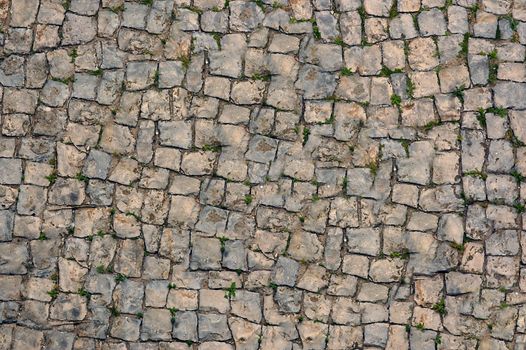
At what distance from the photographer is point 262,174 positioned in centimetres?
802

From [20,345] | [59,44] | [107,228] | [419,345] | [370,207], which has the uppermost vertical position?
[59,44]

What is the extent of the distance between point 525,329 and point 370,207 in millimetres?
2036

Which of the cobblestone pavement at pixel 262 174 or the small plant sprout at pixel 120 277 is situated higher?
the cobblestone pavement at pixel 262 174

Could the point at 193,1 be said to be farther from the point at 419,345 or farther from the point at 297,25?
the point at 419,345

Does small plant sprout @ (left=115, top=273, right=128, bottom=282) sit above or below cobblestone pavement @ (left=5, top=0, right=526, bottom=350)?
below

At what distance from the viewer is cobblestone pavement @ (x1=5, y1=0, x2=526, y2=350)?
310 inches

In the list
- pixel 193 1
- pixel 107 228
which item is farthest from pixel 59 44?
pixel 107 228

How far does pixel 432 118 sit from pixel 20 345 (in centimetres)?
494

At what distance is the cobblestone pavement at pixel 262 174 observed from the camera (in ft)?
25.8

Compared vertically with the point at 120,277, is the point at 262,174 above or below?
above

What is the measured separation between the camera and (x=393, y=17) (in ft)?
27.0

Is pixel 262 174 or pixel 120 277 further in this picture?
pixel 262 174

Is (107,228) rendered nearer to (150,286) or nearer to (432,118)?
(150,286)

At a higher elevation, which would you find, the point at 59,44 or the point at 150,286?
the point at 59,44
